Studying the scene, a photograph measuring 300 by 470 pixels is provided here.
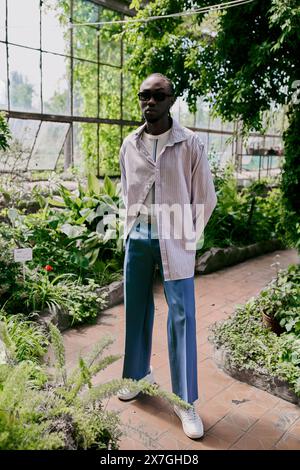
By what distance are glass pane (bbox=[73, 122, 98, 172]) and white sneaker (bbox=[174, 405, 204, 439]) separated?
5707 mm

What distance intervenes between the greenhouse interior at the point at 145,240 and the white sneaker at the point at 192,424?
0.01 m

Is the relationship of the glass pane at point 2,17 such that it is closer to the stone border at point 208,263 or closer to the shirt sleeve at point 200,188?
the stone border at point 208,263

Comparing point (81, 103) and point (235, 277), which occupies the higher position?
point (81, 103)

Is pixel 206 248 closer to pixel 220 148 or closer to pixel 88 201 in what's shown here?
pixel 88 201

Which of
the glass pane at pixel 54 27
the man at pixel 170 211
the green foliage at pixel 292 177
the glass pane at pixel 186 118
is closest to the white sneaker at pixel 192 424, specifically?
the man at pixel 170 211

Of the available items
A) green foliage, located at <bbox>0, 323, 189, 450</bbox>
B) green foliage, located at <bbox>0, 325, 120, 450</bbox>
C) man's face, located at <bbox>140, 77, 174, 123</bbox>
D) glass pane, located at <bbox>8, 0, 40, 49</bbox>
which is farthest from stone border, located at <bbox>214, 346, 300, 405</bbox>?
glass pane, located at <bbox>8, 0, 40, 49</bbox>

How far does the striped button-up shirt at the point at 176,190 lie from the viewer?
2107mm

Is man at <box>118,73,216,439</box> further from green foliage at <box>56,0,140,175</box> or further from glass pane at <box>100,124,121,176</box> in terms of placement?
glass pane at <box>100,124,121,176</box>

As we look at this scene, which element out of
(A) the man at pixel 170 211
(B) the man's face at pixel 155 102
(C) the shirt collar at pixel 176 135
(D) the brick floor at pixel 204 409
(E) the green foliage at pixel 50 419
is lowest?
(D) the brick floor at pixel 204 409

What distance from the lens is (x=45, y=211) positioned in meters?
4.53

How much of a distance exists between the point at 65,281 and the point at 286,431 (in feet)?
7.40

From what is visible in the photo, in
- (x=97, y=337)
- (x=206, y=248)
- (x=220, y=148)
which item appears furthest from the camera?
(x=220, y=148)

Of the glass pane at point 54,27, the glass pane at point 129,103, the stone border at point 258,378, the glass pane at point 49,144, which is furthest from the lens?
the glass pane at point 129,103

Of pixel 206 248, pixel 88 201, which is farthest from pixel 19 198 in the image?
pixel 206 248
